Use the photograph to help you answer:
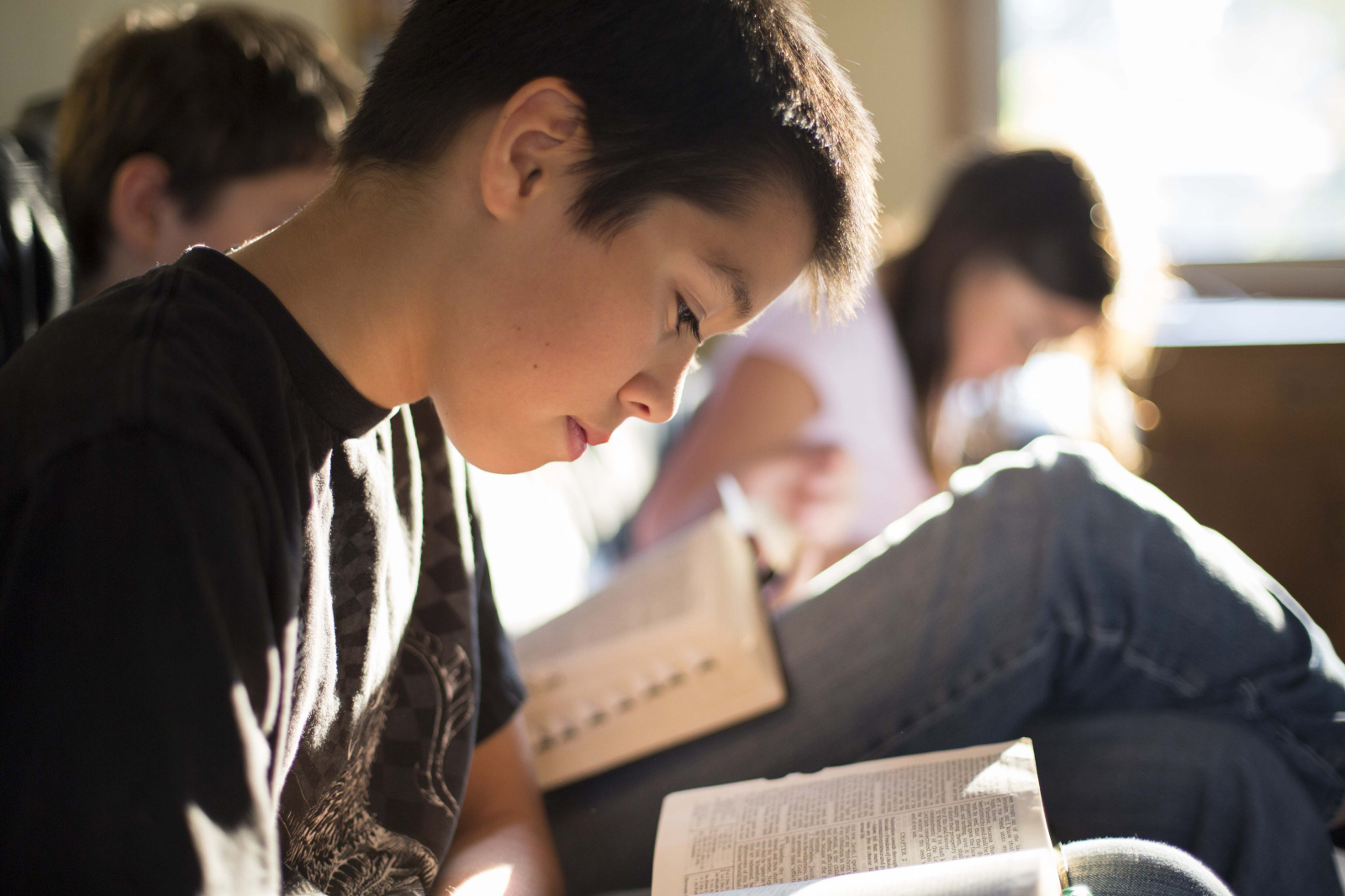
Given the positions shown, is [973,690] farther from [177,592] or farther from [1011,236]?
[1011,236]

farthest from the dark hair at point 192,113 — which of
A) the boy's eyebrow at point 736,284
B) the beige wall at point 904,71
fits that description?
the beige wall at point 904,71

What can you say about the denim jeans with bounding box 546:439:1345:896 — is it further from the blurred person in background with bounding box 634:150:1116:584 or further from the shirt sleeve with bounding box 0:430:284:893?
the blurred person in background with bounding box 634:150:1116:584

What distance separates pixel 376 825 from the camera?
21.8 inches

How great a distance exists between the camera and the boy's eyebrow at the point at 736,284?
20.6 inches

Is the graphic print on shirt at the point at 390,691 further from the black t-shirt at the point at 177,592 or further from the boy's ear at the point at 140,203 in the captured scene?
the boy's ear at the point at 140,203

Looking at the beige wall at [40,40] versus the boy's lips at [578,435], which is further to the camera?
the beige wall at [40,40]

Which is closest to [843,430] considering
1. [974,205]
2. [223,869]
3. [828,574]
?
[974,205]

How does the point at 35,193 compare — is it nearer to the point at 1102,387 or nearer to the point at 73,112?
the point at 73,112

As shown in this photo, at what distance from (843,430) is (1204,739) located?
76 cm

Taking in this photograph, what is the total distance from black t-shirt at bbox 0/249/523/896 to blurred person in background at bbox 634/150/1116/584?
792 mm

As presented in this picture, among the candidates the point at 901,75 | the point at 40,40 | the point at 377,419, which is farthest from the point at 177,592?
the point at 901,75

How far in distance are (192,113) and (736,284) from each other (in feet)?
1.93

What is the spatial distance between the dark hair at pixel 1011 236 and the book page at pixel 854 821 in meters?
0.91

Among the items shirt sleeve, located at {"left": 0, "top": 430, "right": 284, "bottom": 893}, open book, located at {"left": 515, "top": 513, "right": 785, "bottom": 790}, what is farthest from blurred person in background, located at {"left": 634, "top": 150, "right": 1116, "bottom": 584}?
shirt sleeve, located at {"left": 0, "top": 430, "right": 284, "bottom": 893}
